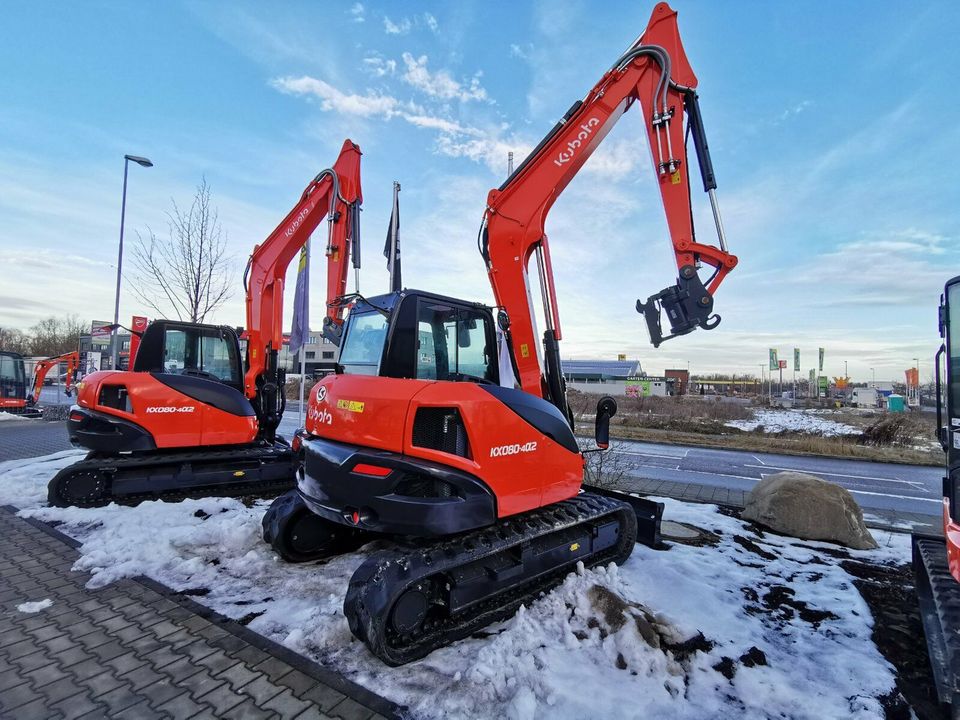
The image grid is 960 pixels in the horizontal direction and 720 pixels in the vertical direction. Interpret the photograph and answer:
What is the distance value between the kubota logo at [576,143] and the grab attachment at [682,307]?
1.75 m

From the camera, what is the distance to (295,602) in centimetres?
391

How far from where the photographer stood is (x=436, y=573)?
10.8 ft

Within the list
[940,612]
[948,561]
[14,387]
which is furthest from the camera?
[14,387]

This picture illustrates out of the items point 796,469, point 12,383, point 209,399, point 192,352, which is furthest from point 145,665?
point 12,383

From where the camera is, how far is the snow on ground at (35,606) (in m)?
3.68

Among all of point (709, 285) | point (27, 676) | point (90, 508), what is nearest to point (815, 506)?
point (709, 285)

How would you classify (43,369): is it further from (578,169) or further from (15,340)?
(15,340)

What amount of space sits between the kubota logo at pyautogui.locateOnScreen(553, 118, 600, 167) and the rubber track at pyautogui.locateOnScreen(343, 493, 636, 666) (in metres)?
3.69

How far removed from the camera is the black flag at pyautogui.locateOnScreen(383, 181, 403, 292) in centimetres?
745

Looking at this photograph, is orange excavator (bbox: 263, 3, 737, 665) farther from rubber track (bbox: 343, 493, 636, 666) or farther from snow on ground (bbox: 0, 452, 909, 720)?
snow on ground (bbox: 0, 452, 909, 720)

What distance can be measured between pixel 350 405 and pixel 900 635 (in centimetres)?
458

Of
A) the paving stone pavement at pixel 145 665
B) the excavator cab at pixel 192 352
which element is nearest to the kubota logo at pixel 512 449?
the paving stone pavement at pixel 145 665

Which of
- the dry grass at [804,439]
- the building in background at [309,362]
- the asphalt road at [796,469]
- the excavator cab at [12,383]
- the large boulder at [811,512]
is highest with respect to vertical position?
the building in background at [309,362]

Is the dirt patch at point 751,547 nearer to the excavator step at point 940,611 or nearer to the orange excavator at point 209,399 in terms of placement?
the excavator step at point 940,611
